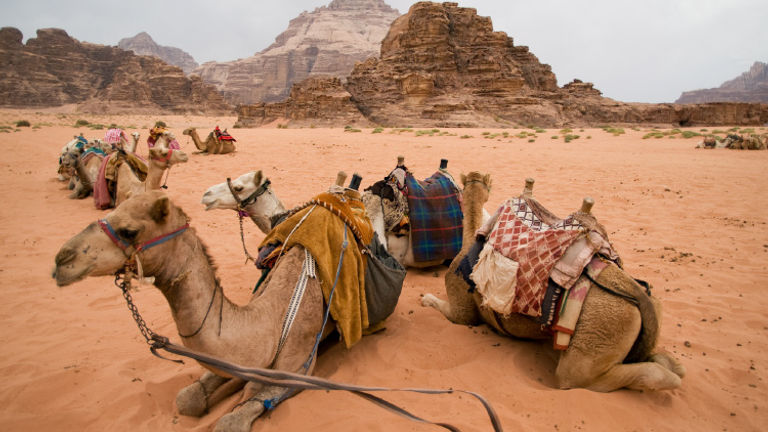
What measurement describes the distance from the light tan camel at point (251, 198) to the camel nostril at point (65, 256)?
209 cm

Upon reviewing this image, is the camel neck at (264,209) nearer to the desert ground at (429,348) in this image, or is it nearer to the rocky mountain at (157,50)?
the desert ground at (429,348)

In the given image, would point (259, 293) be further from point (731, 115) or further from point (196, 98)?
point (196, 98)

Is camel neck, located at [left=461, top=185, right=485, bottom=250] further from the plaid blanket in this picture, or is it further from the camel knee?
the camel knee

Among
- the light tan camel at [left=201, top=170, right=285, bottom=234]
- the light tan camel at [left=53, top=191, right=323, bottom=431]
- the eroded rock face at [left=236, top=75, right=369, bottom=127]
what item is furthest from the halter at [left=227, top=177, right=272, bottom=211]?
the eroded rock face at [left=236, top=75, right=369, bottom=127]

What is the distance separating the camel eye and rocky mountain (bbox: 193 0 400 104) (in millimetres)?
109556

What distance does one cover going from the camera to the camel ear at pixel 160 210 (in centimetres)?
203

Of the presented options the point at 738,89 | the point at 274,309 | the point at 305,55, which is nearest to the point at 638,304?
the point at 274,309

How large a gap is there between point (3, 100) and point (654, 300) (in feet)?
304

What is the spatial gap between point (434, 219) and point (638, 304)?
8.57ft

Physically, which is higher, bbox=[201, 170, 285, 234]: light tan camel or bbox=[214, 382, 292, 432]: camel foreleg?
bbox=[201, 170, 285, 234]: light tan camel

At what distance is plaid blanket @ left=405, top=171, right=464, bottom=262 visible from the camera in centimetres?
482

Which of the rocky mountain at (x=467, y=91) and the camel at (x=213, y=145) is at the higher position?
the rocky mountain at (x=467, y=91)

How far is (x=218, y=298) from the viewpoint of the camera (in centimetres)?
235

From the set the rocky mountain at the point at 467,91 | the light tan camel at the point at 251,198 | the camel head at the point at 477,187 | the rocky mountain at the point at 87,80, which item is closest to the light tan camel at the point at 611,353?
the camel head at the point at 477,187
